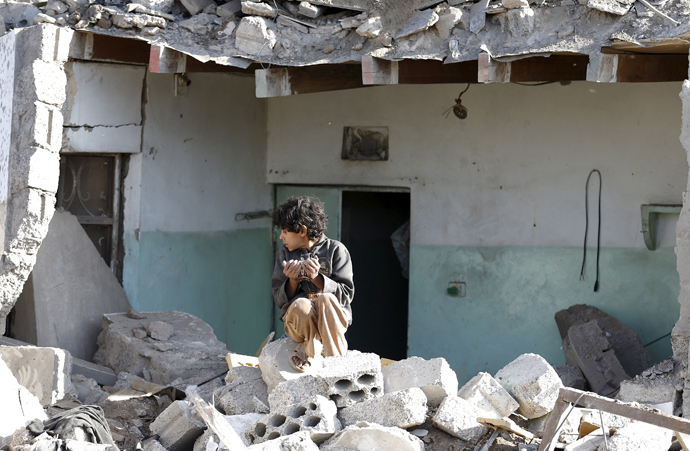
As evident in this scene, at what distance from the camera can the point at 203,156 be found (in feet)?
22.5

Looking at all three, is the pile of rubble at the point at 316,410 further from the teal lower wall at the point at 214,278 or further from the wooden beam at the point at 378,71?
the wooden beam at the point at 378,71

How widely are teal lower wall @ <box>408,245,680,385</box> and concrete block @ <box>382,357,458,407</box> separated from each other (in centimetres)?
293

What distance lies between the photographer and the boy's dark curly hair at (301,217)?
13.4ft

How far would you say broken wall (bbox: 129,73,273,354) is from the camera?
6180mm

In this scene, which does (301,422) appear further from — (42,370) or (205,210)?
(205,210)

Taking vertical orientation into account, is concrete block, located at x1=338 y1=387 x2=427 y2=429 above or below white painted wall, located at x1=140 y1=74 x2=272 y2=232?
below

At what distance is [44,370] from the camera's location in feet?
15.0

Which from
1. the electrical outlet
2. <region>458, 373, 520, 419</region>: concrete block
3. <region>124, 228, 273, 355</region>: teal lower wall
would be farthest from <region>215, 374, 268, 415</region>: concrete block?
the electrical outlet

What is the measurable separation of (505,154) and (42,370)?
4657mm

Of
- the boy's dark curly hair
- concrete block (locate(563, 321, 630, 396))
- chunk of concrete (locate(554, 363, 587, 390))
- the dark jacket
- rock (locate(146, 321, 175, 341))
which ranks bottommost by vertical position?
chunk of concrete (locate(554, 363, 587, 390))

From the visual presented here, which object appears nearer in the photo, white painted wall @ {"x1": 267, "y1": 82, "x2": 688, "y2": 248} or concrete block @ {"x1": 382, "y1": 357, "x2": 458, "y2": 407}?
concrete block @ {"x1": 382, "y1": 357, "x2": 458, "y2": 407}

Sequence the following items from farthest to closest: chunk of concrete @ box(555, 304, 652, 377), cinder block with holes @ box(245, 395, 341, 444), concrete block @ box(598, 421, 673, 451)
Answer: chunk of concrete @ box(555, 304, 652, 377) → cinder block with holes @ box(245, 395, 341, 444) → concrete block @ box(598, 421, 673, 451)

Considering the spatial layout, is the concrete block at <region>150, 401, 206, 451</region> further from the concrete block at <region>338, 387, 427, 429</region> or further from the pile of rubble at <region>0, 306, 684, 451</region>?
the concrete block at <region>338, 387, 427, 429</region>

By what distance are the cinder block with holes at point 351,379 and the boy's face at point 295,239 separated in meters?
0.70
